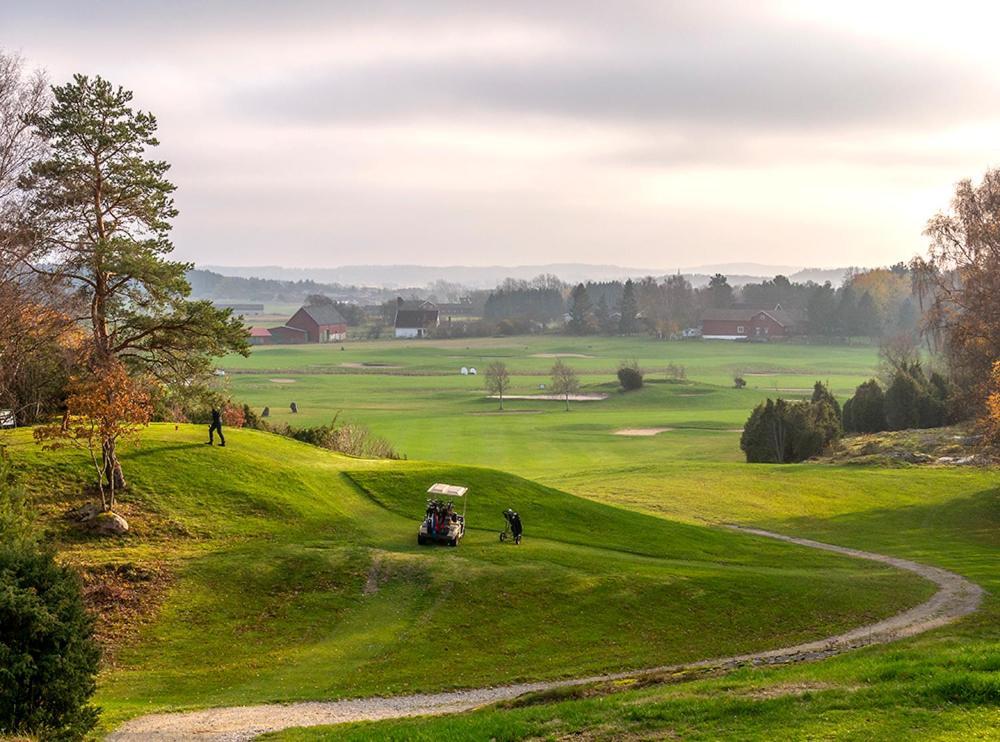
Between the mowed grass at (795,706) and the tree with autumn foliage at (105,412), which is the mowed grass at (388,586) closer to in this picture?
the tree with autumn foliage at (105,412)

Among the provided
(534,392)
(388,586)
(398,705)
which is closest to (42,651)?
(398,705)

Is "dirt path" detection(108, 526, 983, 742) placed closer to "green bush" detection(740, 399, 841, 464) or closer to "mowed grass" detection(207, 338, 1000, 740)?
"mowed grass" detection(207, 338, 1000, 740)

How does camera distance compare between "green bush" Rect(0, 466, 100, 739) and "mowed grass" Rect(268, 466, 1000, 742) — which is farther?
"green bush" Rect(0, 466, 100, 739)

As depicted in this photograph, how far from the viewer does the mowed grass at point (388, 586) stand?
2402 centimetres

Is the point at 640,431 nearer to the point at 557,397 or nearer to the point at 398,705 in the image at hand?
the point at 557,397

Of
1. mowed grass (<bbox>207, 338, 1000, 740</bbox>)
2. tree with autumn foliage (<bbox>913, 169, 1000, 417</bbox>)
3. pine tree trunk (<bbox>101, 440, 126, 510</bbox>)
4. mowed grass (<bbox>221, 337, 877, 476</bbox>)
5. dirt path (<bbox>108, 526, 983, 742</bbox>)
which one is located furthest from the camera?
mowed grass (<bbox>221, 337, 877, 476</bbox>)

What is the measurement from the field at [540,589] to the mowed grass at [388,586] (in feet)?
0.35

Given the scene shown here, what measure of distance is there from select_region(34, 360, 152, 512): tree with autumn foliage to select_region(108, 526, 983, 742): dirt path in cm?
1420

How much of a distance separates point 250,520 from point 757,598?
1889 centimetres

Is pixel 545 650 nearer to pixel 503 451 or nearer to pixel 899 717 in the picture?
pixel 899 717

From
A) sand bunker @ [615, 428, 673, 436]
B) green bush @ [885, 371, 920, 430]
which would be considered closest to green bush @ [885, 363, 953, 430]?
green bush @ [885, 371, 920, 430]

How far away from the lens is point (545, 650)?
25625 millimetres

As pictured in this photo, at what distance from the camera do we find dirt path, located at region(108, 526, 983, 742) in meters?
19.0

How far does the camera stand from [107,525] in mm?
31266
